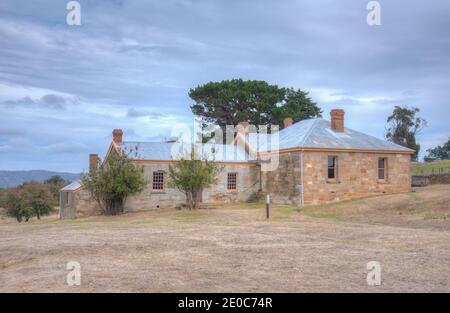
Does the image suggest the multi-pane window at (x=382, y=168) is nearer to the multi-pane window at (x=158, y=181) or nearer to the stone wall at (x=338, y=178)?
the stone wall at (x=338, y=178)

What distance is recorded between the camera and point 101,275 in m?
10.1

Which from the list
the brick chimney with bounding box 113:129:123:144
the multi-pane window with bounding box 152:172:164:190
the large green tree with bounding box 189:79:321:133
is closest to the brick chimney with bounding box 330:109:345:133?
the multi-pane window with bounding box 152:172:164:190

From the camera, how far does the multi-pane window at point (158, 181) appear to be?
32.2 metres

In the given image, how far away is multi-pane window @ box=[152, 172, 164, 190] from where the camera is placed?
32.2 metres

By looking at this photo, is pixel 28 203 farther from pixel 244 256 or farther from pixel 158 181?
pixel 244 256

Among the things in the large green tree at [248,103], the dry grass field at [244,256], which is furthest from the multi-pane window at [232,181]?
A: the large green tree at [248,103]

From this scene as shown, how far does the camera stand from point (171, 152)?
3316 centimetres

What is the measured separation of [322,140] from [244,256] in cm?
1924

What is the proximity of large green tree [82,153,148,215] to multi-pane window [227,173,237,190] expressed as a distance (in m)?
6.24

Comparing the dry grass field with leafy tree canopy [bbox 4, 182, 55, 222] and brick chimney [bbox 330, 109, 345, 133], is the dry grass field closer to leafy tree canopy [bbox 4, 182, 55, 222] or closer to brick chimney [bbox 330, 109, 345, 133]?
brick chimney [bbox 330, 109, 345, 133]

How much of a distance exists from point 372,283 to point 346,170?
21325 millimetres

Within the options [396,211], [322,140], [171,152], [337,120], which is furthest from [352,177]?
[171,152]

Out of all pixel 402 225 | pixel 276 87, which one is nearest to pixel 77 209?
pixel 402 225
